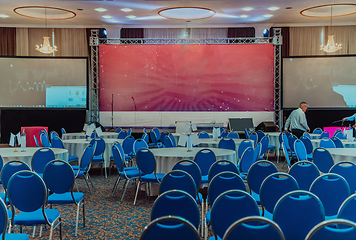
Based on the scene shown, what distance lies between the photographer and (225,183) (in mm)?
3436

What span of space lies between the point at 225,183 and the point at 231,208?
0.77m

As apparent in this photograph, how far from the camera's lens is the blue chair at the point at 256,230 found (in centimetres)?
200

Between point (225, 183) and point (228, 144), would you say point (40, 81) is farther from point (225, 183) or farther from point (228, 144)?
point (225, 183)

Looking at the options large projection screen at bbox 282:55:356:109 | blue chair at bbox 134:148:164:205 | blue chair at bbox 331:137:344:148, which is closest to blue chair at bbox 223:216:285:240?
blue chair at bbox 134:148:164:205

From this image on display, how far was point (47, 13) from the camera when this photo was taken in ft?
45.9

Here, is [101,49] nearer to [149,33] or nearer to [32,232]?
[149,33]

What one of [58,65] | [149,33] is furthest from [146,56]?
[58,65]

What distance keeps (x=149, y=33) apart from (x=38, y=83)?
534 centimetres

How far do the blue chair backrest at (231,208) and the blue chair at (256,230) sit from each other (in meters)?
0.57

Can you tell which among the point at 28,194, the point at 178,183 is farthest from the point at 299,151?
the point at 28,194

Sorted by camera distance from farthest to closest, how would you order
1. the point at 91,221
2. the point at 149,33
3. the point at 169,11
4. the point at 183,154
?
the point at 149,33
the point at 169,11
the point at 183,154
the point at 91,221

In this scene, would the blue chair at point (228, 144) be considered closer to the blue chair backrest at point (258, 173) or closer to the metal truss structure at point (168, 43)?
the blue chair backrest at point (258, 173)

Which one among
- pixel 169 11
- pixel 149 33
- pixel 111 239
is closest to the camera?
pixel 111 239

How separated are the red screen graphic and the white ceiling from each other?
1.18 m
